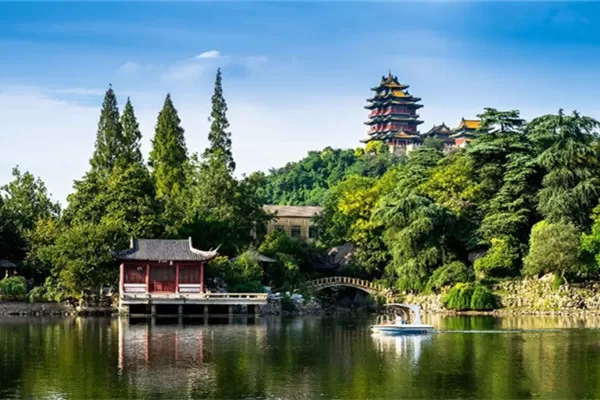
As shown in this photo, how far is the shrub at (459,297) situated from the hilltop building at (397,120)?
61.9m

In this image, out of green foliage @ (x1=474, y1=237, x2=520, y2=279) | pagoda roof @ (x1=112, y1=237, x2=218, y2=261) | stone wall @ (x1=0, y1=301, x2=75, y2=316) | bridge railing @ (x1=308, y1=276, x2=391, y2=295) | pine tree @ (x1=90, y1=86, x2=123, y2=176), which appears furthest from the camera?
pine tree @ (x1=90, y1=86, x2=123, y2=176)

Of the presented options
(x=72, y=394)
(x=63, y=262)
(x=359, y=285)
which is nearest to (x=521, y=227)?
(x=359, y=285)

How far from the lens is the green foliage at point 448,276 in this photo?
56.1 meters

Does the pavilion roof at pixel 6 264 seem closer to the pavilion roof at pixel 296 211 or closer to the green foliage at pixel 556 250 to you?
the green foliage at pixel 556 250

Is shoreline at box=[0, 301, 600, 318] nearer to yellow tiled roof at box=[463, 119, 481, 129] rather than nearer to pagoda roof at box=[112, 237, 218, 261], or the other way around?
pagoda roof at box=[112, 237, 218, 261]

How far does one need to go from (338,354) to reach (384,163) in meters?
71.0

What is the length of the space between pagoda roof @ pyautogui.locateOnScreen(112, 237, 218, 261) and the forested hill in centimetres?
4953

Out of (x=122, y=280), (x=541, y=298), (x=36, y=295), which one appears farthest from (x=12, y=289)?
(x=541, y=298)

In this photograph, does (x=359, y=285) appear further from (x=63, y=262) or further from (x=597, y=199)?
(x=63, y=262)

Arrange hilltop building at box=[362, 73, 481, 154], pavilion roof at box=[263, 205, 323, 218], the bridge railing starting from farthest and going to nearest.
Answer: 1. hilltop building at box=[362, 73, 481, 154]
2. pavilion roof at box=[263, 205, 323, 218]
3. the bridge railing

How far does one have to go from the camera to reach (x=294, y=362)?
98.0ft

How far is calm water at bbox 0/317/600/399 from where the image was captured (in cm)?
2442

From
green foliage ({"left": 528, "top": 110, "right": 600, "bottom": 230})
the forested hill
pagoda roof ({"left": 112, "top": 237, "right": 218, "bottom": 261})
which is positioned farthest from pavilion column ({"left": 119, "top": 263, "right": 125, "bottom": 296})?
the forested hill

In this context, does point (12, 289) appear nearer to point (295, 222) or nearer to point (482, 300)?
point (482, 300)
